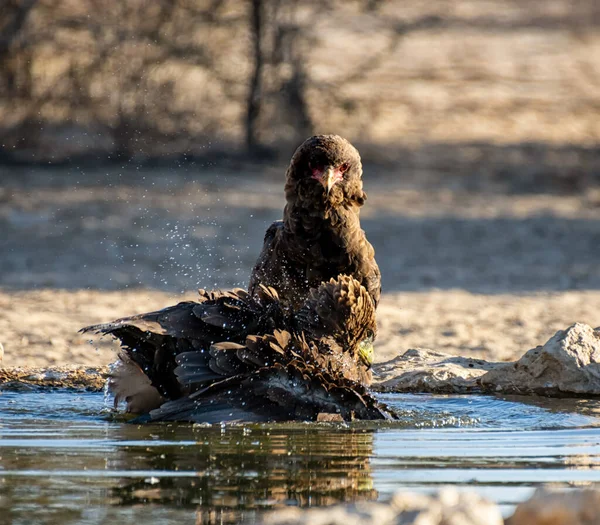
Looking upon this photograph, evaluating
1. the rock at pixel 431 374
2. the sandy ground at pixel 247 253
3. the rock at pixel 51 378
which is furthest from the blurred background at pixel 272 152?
the rock at pixel 51 378

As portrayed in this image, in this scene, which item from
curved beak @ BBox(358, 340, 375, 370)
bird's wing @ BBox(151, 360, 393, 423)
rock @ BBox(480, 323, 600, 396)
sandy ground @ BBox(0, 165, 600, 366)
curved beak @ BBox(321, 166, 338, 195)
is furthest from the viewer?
sandy ground @ BBox(0, 165, 600, 366)

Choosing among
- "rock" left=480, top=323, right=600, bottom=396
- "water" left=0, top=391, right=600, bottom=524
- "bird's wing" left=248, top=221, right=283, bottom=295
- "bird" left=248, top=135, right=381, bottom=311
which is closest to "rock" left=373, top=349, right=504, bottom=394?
"rock" left=480, top=323, right=600, bottom=396

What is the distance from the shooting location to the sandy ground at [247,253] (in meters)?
9.84

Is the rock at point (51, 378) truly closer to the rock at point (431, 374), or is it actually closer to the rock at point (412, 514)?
the rock at point (431, 374)

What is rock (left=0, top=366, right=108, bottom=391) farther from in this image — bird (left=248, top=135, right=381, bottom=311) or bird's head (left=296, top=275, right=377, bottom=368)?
bird's head (left=296, top=275, right=377, bottom=368)

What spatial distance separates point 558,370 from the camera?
7.21 meters

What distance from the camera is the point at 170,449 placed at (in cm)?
521

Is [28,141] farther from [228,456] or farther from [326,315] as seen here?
[228,456]

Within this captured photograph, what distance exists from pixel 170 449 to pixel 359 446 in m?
→ 0.79

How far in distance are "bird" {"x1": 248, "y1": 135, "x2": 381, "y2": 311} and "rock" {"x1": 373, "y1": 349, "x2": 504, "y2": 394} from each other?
0.50 m

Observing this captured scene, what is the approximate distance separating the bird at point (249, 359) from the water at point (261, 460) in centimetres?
12

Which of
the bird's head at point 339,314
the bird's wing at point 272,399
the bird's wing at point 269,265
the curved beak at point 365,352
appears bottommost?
the bird's wing at point 272,399

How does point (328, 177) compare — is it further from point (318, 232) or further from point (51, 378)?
point (51, 378)

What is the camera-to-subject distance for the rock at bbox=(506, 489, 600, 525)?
328 centimetres
